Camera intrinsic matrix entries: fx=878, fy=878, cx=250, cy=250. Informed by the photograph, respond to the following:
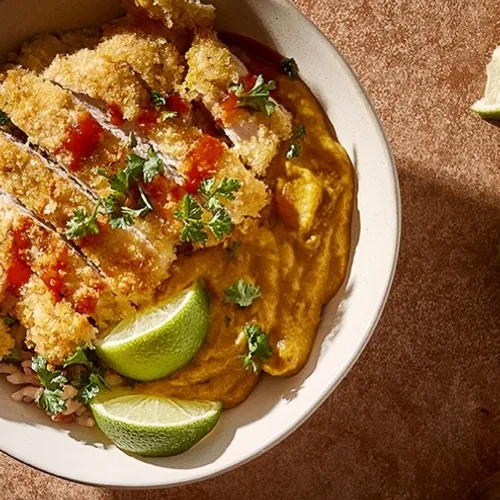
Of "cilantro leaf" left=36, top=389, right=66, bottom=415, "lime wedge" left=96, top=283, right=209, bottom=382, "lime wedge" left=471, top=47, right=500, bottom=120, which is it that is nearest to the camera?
"lime wedge" left=96, top=283, right=209, bottom=382

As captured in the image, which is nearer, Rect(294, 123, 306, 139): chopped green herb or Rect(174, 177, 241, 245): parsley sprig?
Rect(174, 177, 241, 245): parsley sprig

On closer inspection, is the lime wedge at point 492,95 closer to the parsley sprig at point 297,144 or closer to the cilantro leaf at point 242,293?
the parsley sprig at point 297,144

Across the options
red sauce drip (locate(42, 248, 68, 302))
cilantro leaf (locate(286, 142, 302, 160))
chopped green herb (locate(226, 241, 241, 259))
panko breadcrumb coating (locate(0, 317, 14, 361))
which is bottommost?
chopped green herb (locate(226, 241, 241, 259))

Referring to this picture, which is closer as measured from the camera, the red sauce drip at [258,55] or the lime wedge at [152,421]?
the lime wedge at [152,421]

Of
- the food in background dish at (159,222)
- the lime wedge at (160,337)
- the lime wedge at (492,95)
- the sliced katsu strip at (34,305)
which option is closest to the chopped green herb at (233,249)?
the food in background dish at (159,222)

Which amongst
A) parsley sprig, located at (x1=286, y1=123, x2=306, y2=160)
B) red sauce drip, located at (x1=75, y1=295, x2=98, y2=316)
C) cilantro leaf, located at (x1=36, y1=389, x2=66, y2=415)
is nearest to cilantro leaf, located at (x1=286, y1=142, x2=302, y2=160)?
parsley sprig, located at (x1=286, y1=123, x2=306, y2=160)

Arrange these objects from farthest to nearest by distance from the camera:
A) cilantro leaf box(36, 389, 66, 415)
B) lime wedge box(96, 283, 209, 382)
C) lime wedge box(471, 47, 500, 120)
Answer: lime wedge box(471, 47, 500, 120) < cilantro leaf box(36, 389, 66, 415) < lime wedge box(96, 283, 209, 382)

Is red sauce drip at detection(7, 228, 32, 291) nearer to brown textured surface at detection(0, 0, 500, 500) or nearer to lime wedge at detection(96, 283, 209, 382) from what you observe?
lime wedge at detection(96, 283, 209, 382)
